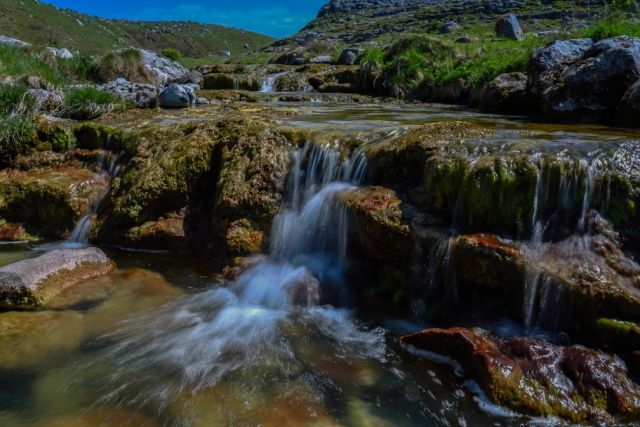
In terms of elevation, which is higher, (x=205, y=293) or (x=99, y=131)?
(x=99, y=131)

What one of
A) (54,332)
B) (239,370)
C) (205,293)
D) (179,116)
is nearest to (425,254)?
(239,370)

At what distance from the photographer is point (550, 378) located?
3012 mm

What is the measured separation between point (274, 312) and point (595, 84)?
6.26 metres

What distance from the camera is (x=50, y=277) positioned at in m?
4.69

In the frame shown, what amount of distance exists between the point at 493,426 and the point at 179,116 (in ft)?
26.5

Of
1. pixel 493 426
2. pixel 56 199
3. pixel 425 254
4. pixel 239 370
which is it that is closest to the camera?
pixel 493 426

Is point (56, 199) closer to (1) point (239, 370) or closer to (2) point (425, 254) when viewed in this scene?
(1) point (239, 370)

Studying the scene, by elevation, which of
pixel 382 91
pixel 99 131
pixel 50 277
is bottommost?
pixel 50 277

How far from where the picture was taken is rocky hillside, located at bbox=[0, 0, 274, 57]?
214ft

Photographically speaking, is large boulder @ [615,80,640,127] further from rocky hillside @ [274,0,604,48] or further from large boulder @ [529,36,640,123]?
rocky hillside @ [274,0,604,48]

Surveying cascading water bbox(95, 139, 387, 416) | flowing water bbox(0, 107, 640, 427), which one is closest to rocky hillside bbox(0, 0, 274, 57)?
cascading water bbox(95, 139, 387, 416)

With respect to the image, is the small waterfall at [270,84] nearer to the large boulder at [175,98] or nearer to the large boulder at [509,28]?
the large boulder at [175,98]

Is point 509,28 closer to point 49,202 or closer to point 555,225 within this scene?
point 555,225

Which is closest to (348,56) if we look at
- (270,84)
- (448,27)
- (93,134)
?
(270,84)
